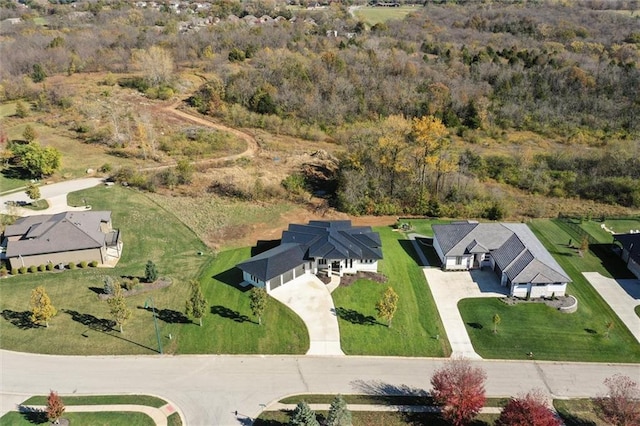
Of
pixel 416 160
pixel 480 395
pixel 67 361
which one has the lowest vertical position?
pixel 67 361

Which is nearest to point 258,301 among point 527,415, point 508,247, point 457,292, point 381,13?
point 457,292

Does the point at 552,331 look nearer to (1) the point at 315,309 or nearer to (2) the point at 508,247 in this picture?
(2) the point at 508,247

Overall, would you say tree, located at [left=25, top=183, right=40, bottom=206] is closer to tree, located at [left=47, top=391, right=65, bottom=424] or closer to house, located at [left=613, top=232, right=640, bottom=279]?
tree, located at [left=47, top=391, right=65, bottom=424]

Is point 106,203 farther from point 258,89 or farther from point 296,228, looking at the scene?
point 258,89

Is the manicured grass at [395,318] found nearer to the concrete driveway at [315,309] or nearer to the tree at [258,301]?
the concrete driveway at [315,309]

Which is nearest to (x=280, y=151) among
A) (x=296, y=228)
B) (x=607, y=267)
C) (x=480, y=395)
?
(x=296, y=228)

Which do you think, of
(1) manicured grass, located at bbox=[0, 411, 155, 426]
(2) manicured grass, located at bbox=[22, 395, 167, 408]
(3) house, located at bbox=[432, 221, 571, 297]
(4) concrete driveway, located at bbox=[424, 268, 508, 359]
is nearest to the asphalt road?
(2) manicured grass, located at bbox=[22, 395, 167, 408]

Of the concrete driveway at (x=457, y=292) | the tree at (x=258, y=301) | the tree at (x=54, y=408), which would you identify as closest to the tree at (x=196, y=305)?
the tree at (x=258, y=301)
